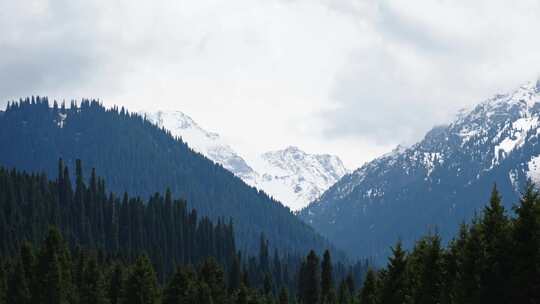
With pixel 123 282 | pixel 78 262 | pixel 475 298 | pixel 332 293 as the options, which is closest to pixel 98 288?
pixel 123 282

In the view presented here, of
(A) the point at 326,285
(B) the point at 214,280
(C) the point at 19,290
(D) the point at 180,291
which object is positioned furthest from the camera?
(A) the point at 326,285

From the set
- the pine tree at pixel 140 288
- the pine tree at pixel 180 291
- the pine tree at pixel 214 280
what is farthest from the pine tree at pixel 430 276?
the pine tree at pixel 214 280

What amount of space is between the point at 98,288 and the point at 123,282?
564 centimetres

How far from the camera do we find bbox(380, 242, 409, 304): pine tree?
77750mm

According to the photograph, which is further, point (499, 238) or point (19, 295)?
point (19, 295)

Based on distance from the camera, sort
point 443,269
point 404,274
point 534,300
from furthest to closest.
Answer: point 404,274 → point 443,269 → point 534,300

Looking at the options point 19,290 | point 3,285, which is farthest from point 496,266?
point 3,285

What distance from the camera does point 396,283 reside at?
7831 centimetres

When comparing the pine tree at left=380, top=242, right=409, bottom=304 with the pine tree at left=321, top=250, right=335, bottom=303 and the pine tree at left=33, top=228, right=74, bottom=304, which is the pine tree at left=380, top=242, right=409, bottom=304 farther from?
the pine tree at left=321, top=250, right=335, bottom=303

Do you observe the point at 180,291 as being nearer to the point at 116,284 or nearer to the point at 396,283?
the point at 116,284

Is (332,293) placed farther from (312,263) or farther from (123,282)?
(123,282)

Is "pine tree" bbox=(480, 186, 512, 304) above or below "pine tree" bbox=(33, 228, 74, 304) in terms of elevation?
below

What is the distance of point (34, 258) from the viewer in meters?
135

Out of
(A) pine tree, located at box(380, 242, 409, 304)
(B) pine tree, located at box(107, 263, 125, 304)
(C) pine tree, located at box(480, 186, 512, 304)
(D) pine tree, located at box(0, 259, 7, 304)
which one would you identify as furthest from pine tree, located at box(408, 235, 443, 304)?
(D) pine tree, located at box(0, 259, 7, 304)
